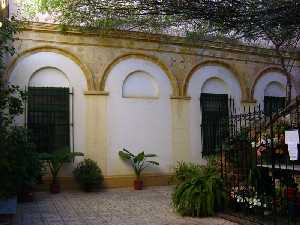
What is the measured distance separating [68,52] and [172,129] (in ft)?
14.0

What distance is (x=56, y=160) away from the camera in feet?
39.2

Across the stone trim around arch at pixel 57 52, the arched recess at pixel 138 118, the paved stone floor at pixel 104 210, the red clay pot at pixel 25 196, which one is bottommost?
the paved stone floor at pixel 104 210

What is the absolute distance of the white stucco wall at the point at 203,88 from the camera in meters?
14.8

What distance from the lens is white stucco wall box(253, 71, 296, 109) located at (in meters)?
16.5

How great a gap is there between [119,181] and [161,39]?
16.0 feet

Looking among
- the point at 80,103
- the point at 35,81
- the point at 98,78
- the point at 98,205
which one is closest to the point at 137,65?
the point at 98,78

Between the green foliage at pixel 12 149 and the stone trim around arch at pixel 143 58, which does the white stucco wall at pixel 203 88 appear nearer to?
the stone trim around arch at pixel 143 58

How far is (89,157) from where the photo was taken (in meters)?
13.0

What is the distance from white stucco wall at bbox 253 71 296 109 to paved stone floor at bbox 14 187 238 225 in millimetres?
6100

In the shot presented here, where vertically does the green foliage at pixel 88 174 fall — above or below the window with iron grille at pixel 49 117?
below

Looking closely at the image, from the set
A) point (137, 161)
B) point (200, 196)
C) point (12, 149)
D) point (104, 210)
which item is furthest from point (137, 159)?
point (12, 149)

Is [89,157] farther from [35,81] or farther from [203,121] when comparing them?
[203,121]

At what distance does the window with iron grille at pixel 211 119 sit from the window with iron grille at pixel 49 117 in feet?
15.8

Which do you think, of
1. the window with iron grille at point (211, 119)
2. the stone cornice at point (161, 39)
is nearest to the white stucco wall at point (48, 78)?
the stone cornice at point (161, 39)
